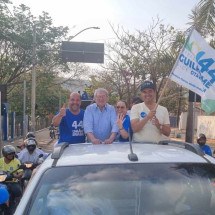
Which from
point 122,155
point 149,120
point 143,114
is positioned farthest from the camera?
point 143,114

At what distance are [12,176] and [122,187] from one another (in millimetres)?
3384

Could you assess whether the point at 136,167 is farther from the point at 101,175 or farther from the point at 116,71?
the point at 116,71

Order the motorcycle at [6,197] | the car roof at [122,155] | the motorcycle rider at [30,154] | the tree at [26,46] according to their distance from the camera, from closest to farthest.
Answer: the car roof at [122,155]
the motorcycle at [6,197]
the motorcycle rider at [30,154]
the tree at [26,46]

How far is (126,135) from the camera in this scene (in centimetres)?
500

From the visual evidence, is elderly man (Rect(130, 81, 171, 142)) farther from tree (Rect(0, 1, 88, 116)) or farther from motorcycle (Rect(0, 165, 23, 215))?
tree (Rect(0, 1, 88, 116))

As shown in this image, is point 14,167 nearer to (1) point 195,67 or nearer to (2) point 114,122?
(2) point 114,122

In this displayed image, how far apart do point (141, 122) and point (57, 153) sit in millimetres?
1848

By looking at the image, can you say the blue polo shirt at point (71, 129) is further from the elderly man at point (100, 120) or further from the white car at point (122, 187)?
the white car at point (122, 187)

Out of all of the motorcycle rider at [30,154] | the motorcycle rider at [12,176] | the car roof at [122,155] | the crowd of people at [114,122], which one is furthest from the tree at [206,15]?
the car roof at [122,155]

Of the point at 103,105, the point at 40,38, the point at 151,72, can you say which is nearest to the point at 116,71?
the point at 151,72

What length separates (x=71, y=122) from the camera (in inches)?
219

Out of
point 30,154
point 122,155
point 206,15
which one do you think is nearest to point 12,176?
Result: point 30,154

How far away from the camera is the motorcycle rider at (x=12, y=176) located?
6.07 metres

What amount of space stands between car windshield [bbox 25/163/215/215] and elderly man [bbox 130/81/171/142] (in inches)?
78.8
